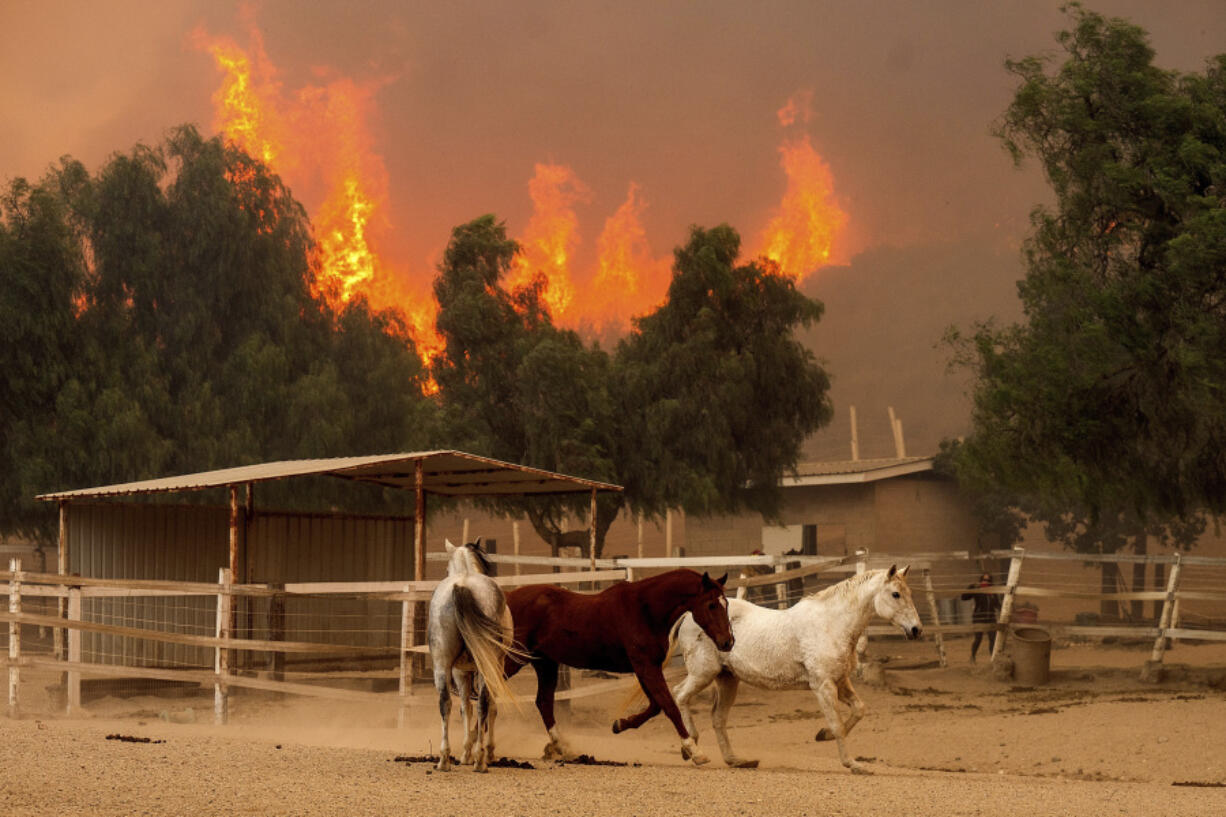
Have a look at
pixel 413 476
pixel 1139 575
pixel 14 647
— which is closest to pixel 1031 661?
pixel 413 476

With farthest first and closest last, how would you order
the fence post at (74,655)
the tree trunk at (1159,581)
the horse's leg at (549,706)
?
1. the tree trunk at (1159,581)
2. the fence post at (74,655)
3. the horse's leg at (549,706)

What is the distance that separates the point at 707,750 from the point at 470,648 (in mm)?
3507

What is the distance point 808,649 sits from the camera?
34.3 feet

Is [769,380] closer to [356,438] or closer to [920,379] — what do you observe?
[356,438]

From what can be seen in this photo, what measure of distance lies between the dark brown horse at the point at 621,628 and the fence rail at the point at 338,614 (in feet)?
5.16

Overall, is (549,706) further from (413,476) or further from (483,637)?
(413,476)

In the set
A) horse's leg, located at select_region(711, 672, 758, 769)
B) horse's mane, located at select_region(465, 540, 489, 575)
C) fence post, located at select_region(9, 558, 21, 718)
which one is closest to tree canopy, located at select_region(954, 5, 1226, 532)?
horse's leg, located at select_region(711, 672, 758, 769)

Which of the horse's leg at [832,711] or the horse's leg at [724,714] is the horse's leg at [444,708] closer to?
the horse's leg at [724,714]

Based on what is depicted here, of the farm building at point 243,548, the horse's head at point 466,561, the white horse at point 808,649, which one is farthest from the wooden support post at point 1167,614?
the horse's head at point 466,561

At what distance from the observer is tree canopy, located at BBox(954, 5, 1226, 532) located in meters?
16.6

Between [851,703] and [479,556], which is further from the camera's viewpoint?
[851,703]

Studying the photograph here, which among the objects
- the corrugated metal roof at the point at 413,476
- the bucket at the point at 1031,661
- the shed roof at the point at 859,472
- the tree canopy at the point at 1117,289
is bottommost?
the bucket at the point at 1031,661

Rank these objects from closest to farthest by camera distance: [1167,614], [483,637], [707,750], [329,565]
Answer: [483,637] < [707,750] < [1167,614] < [329,565]

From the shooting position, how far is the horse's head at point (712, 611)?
9.62 meters
